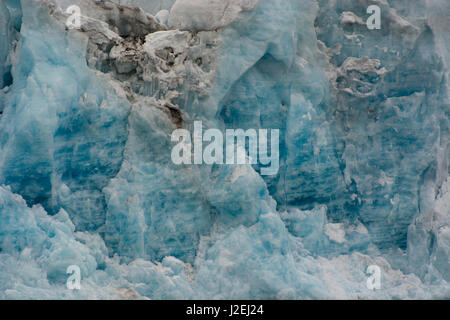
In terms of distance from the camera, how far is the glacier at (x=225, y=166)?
7102mm

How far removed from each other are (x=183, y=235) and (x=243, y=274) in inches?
34.4

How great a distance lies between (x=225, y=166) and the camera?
24.7 ft

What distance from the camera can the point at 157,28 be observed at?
832 centimetres

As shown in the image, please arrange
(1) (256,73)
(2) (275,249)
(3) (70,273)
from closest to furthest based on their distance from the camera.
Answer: (3) (70,273) < (2) (275,249) < (1) (256,73)

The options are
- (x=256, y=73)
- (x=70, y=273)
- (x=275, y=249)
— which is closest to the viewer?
(x=70, y=273)

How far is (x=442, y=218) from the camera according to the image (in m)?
8.31

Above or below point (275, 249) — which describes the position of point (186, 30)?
above

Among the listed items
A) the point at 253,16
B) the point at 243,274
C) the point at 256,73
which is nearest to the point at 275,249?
the point at 243,274

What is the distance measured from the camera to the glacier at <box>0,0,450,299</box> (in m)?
7.10

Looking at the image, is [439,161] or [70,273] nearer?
[70,273]

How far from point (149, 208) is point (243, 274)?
135cm

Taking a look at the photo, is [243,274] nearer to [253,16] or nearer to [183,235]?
[183,235]

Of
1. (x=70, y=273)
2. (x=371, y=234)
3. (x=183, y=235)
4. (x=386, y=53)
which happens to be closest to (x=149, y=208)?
(x=183, y=235)

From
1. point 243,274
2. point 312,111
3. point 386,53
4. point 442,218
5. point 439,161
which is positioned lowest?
point 243,274
